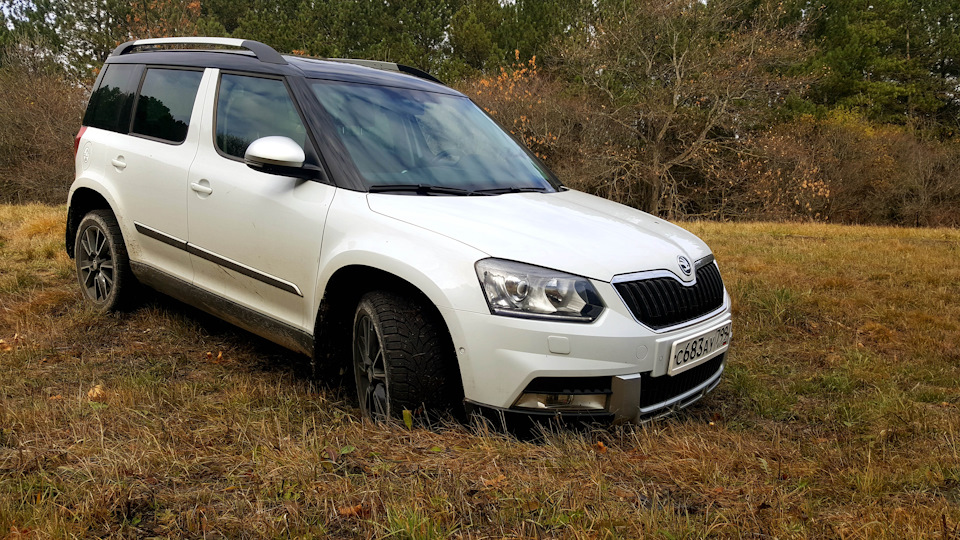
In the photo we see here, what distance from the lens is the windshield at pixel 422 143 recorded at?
3.67 metres

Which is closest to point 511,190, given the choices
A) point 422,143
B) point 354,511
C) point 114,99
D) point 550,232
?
point 422,143

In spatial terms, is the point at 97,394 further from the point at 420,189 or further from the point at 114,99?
the point at 114,99

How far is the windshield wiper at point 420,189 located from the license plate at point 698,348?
4.08ft

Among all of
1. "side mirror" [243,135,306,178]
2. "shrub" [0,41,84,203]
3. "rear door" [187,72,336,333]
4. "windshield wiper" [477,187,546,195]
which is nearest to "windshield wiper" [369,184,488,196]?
"windshield wiper" [477,187,546,195]

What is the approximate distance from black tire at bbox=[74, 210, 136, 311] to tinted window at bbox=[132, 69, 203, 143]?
2.26 ft

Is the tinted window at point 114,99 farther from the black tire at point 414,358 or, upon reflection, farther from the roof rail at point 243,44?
the black tire at point 414,358

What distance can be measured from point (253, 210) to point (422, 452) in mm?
1616

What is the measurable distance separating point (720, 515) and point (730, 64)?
22.1 m

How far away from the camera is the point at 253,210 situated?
3754 millimetres

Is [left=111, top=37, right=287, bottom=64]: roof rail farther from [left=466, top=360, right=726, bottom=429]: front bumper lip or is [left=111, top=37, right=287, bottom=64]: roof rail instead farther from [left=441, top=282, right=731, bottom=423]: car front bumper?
[left=466, top=360, right=726, bottom=429]: front bumper lip

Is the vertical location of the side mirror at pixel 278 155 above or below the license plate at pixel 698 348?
above

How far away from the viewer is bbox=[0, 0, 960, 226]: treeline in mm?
22234

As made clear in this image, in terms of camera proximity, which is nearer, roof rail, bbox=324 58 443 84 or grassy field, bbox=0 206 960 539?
grassy field, bbox=0 206 960 539

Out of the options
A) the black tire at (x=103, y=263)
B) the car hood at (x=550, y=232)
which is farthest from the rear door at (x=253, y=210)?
the black tire at (x=103, y=263)
